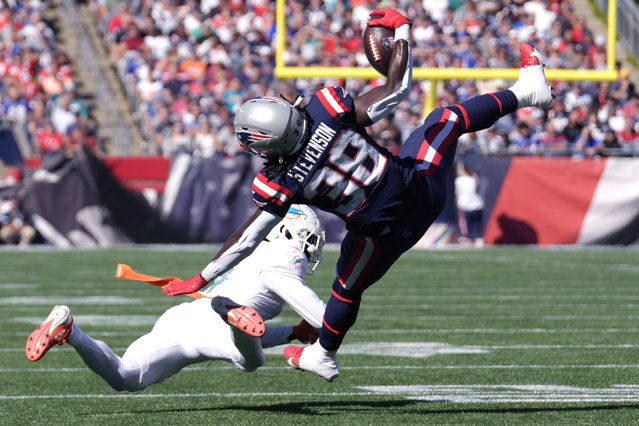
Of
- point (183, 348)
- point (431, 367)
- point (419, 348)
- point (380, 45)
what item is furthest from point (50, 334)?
point (419, 348)

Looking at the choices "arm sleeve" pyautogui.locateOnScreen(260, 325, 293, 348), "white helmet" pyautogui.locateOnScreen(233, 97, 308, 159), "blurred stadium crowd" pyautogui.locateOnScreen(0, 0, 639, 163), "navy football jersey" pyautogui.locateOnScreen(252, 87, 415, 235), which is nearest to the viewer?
"white helmet" pyautogui.locateOnScreen(233, 97, 308, 159)

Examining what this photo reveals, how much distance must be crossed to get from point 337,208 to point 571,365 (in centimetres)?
249

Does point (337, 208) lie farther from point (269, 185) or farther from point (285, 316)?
point (285, 316)

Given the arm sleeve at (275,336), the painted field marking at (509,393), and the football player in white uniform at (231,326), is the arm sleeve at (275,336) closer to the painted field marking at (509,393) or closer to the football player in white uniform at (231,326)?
the football player in white uniform at (231,326)

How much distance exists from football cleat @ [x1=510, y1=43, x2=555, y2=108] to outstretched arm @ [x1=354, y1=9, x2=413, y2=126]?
0.73 metres

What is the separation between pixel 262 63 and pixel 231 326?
49.9 ft

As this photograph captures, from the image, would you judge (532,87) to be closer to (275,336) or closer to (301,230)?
(301,230)

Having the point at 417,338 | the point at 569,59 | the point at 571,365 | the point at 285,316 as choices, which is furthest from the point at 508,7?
the point at 571,365

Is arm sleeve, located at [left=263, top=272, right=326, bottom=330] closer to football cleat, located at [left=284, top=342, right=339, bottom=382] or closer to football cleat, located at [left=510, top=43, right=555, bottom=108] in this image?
football cleat, located at [left=284, top=342, right=339, bottom=382]

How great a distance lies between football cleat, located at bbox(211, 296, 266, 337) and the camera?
5156 millimetres

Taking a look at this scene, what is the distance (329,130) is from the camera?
4.98 metres

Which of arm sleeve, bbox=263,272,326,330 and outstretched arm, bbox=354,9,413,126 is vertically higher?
outstretched arm, bbox=354,9,413,126

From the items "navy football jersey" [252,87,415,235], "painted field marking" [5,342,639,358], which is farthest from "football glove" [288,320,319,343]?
"painted field marking" [5,342,639,358]

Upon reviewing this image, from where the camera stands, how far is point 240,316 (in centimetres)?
522
